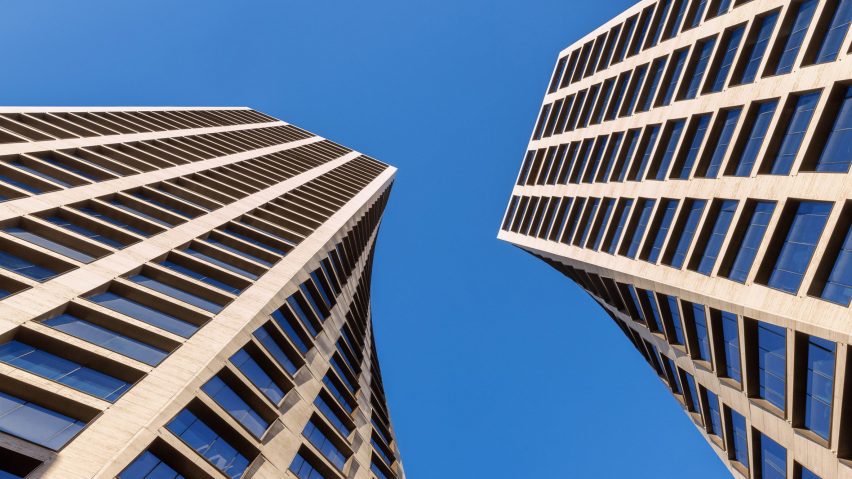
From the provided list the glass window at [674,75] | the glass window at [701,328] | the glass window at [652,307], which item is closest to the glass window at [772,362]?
the glass window at [701,328]

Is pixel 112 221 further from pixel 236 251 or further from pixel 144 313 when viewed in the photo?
pixel 144 313

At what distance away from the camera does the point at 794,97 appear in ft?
75.8

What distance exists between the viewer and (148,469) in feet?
53.3

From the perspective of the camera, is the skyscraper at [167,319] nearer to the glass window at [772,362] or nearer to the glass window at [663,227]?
the glass window at [772,362]

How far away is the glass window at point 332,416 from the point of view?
27656 millimetres

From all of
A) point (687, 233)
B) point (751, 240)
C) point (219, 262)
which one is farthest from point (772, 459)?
point (219, 262)

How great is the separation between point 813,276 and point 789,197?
3739 mm

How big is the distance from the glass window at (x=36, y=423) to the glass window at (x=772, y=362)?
23.5 metres

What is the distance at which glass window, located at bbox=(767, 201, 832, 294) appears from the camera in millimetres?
19852

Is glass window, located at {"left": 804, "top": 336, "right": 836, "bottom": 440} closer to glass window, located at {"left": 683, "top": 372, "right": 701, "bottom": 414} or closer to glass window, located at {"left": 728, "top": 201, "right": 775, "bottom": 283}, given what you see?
glass window, located at {"left": 728, "top": 201, "right": 775, "bottom": 283}

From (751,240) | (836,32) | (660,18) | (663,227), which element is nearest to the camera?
(836,32)

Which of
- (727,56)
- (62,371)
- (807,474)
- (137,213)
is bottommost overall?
(62,371)

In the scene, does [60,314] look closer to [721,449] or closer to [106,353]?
[106,353]

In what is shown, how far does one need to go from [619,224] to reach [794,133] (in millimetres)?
14988
